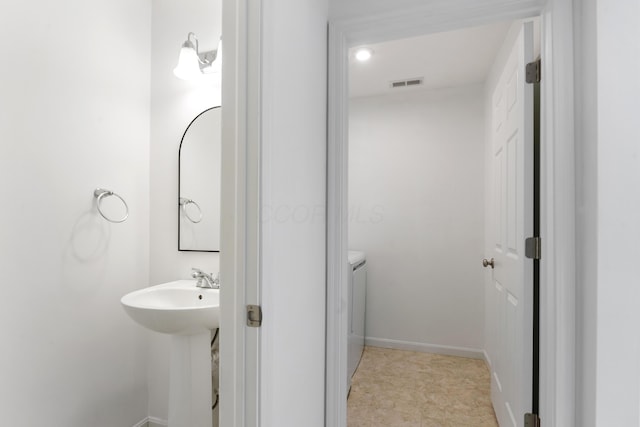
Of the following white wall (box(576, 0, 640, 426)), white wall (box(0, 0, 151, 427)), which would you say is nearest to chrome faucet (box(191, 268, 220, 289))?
white wall (box(0, 0, 151, 427))

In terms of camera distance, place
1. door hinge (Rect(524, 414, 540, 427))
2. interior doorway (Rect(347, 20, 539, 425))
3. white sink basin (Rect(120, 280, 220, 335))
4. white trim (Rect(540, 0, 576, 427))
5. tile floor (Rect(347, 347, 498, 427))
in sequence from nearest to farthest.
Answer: white trim (Rect(540, 0, 576, 427)), white sink basin (Rect(120, 280, 220, 335)), door hinge (Rect(524, 414, 540, 427)), tile floor (Rect(347, 347, 498, 427)), interior doorway (Rect(347, 20, 539, 425))

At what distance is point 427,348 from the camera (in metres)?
3.00

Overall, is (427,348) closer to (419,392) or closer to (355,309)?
(419,392)

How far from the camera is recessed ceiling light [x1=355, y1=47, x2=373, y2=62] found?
237cm

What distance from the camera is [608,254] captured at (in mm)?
1062

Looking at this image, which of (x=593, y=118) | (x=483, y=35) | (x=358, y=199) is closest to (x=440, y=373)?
(x=358, y=199)

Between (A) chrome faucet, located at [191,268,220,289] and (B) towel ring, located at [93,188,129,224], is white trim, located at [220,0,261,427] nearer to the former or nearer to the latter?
(A) chrome faucet, located at [191,268,220,289]

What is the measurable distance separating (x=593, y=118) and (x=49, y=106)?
201 cm

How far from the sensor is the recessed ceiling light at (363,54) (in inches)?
93.4

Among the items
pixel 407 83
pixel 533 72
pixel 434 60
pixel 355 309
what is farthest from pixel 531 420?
pixel 407 83

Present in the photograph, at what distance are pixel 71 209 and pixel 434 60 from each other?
2477mm

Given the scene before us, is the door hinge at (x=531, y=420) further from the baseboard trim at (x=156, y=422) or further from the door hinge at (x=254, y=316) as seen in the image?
the baseboard trim at (x=156, y=422)

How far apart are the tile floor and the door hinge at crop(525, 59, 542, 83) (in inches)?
74.2

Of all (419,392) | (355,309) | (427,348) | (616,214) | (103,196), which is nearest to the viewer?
(616,214)
